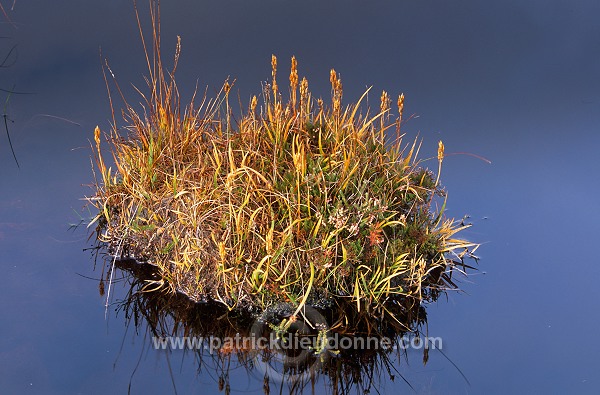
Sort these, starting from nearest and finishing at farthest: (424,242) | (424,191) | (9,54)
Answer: (424,242) → (424,191) → (9,54)

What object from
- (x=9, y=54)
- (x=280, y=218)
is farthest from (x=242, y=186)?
(x=9, y=54)

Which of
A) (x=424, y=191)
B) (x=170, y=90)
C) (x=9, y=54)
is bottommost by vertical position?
(x=424, y=191)

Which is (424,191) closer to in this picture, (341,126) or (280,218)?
(341,126)

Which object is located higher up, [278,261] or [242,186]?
[242,186]
